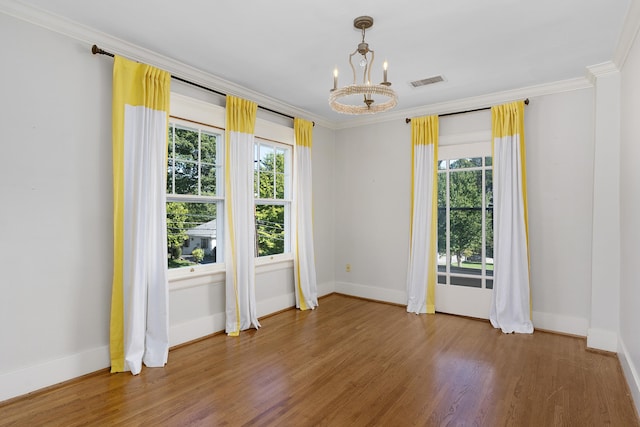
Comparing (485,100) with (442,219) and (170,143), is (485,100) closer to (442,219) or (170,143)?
(442,219)

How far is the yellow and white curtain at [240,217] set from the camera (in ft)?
12.7

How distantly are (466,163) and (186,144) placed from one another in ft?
11.6

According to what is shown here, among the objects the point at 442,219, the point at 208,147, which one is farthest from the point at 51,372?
the point at 442,219

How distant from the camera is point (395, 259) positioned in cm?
517

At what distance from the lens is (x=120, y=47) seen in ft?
9.98

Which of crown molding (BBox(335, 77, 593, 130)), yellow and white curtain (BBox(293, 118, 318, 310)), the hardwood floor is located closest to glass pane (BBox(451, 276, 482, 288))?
the hardwood floor

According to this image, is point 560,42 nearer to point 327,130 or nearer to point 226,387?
point 327,130

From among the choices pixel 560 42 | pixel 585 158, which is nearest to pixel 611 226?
pixel 585 158

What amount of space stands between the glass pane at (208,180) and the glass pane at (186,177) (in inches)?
2.9

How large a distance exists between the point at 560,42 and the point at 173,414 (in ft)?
14.2

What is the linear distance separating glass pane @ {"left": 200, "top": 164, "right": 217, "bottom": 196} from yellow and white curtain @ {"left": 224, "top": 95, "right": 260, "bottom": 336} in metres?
0.16

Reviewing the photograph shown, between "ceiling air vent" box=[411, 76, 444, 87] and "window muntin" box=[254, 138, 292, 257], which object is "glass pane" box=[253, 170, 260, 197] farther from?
"ceiling air vent" box=[411, 76, 444, 87]

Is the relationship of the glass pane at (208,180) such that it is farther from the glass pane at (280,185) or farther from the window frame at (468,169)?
the window frame at (468,169)

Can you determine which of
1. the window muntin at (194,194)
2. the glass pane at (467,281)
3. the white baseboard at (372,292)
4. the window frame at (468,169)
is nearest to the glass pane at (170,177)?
the window muntin at (194,194)
